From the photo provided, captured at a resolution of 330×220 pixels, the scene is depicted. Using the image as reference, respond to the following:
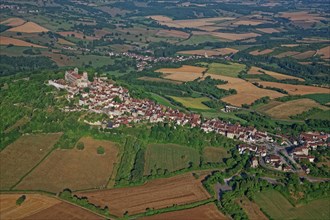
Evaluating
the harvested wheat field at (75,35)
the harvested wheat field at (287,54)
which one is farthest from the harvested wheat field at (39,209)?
the harvested wheat field at (75,35)

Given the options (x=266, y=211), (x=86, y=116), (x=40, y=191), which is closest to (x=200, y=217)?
(x=266, y=211)

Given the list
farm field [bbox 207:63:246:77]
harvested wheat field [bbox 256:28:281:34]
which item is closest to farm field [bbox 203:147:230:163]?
farm field [bbox 207:63:246:77]

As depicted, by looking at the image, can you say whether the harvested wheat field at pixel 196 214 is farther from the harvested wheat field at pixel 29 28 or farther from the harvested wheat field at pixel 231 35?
the harvested wheat field at pixel 231 35

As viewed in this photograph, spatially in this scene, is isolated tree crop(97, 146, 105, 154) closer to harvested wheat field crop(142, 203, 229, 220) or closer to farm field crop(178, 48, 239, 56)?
harvested wheat field crop(142, 203, 229, 220)

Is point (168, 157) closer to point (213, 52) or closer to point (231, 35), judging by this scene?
point (213, 52)

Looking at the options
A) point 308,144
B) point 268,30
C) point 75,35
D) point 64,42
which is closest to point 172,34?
point 75,35
